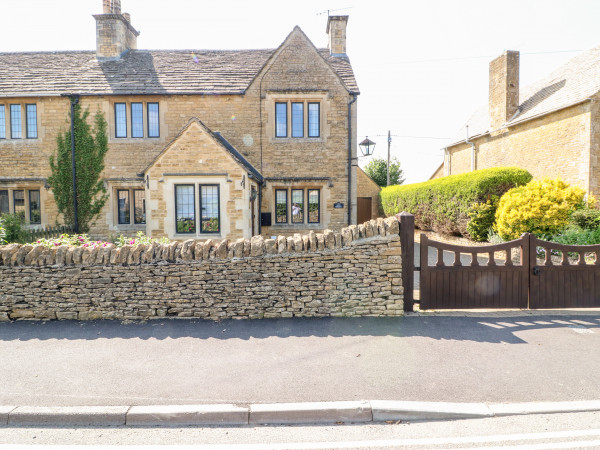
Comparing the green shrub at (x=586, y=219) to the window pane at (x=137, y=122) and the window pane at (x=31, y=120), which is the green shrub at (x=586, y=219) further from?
the window pane at (x=31, y=120)

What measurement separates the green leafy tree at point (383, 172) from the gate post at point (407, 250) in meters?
34.2

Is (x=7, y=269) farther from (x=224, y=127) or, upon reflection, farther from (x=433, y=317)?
(x=224, y=127)

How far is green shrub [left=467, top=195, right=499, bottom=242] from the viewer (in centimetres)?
1453

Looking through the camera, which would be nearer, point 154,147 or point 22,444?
point 22,444

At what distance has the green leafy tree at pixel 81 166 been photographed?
597 inches

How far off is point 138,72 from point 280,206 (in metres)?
8.40

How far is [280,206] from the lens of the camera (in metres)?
15.9

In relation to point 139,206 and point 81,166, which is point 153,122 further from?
point 139,206

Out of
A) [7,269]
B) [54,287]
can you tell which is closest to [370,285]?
[54,287]

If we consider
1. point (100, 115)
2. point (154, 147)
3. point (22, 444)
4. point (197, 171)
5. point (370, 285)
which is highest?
point (100, 115)

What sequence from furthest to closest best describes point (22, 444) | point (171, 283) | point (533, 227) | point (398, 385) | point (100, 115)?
point (100, 115)
point (533, 227)
point (171, 283)
point (398, 385)
point (22, 444)

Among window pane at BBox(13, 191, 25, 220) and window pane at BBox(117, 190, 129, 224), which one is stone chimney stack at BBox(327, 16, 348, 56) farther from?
window pane at BBox(13, 191, 25, 220)

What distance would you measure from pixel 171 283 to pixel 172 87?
11524mm

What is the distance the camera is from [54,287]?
6.52 metres
